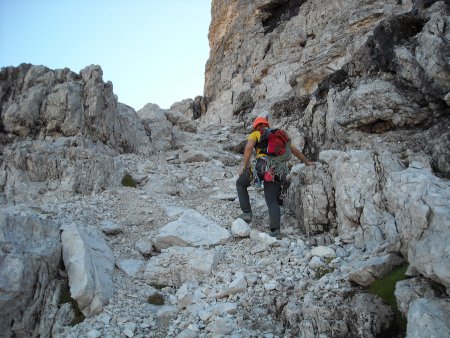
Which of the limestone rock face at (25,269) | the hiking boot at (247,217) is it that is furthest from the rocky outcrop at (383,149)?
the limestone rock face at (25,269)

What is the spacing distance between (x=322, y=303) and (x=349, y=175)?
4.25m

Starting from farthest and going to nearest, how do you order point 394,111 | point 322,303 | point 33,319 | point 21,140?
point 21,140 < point 394,111 < point 33,319 < point 322,303

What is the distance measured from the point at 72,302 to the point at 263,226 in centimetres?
582

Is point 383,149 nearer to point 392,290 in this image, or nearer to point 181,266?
point 392,290

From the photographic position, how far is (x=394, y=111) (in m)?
11.0

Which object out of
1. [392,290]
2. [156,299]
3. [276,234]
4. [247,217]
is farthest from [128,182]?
[392,290]

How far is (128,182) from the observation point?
17.2 metres

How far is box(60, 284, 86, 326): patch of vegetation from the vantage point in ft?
24.3

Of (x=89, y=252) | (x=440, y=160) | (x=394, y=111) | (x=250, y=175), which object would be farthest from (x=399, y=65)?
(x=89, y=252)

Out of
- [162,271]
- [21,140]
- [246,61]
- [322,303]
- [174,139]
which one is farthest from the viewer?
[246,61]

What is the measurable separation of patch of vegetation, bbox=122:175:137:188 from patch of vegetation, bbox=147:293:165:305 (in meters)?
9.55

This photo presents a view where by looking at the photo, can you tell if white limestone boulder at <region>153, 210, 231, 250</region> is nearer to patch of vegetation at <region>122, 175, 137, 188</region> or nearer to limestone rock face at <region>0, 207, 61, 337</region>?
limestone rock face at <region>0, 207, 61, 337</region>

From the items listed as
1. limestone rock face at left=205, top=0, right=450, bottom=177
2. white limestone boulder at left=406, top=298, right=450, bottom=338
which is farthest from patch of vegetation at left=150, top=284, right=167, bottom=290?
limestone rock face at left=205, top=0, right=450, bottom=177

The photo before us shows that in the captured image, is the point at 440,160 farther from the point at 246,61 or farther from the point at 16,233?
the point at 246,61
